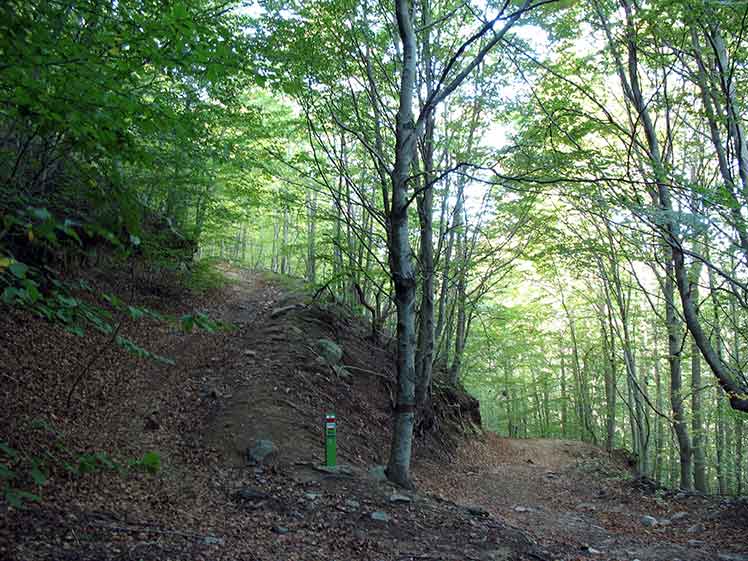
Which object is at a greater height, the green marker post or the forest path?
the green marker post

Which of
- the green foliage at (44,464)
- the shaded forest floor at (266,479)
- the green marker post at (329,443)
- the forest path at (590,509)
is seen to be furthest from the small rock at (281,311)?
the green foliage at (44,464)

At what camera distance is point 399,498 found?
18.7ft

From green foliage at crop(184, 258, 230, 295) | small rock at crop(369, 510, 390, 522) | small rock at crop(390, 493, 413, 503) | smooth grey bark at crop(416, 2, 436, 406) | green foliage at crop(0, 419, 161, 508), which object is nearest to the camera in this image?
green foliage at crop(0, 419, 161, 508)

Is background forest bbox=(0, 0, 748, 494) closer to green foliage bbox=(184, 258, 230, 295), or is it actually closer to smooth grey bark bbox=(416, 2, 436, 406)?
smooth grey bark bbox=(416, 2, 436, 406)

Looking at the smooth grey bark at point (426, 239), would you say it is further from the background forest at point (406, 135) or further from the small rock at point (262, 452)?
the small rock at point (262, 452)

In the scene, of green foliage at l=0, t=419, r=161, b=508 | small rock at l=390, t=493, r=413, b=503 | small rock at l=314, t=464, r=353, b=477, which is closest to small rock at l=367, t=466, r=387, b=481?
small rock at l=314, t=464, r=353, b=477

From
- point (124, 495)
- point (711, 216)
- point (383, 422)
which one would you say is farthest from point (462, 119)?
point (124, 495)

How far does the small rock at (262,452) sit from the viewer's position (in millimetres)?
6259

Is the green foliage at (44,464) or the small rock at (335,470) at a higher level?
the green foliage at (44,464)

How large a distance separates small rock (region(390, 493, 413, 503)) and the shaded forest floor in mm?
18

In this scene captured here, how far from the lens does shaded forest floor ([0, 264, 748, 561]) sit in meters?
4.18

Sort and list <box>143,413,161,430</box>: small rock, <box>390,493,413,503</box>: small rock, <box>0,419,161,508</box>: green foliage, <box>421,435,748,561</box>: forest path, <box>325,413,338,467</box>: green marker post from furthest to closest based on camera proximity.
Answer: <box>143,413,161,430</box>: small rock, <box>325,413,338,467</box>: green marker post, <box>421,435,748,561</box>: forest path, <box>390,493,413,503</box>: small rock, <box>0,419,161,508</box>: green foliage

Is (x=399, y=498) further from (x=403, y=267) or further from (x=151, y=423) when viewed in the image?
(x=151, y=423)

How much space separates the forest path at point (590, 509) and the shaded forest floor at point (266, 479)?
49 mm
